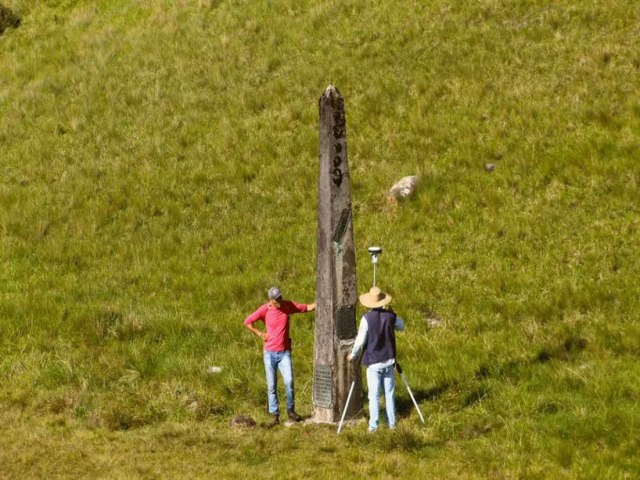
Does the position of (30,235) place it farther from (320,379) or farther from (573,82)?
(573,82)

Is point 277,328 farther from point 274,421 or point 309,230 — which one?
point 309,230

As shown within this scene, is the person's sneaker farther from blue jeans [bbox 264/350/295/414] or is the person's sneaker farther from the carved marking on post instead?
the carved marking on post

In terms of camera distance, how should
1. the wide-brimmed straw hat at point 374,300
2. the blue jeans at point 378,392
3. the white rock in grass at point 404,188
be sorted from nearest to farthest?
the blue jeans at point 378,392, the wide-brimmed straw hat at point 374,300, the white rock in grass at point 404,188

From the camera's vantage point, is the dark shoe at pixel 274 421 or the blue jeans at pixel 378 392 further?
the dark shoe at pixel 274 421

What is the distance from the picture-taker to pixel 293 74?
91.8 feet

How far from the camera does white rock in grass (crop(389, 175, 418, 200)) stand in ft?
66.9

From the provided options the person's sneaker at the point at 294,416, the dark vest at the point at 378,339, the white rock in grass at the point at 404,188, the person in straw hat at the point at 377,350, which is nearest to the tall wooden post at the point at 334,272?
the person's sneaker at the point at 294,416

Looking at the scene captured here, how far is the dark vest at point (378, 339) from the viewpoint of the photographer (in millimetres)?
11438

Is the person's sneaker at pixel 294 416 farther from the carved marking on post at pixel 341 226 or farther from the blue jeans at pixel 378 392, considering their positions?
the carved marking on post at pixel 341 226

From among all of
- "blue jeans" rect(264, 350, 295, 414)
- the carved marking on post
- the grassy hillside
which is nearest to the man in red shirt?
"blue jeans" rect(264, 350, 295, 414)

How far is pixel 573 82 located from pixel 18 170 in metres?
16.9

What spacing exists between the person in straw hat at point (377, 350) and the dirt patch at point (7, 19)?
33.6 metres

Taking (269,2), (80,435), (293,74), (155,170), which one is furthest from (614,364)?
(269,2)

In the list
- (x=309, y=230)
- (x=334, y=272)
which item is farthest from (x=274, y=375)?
(x=309, y=230)
